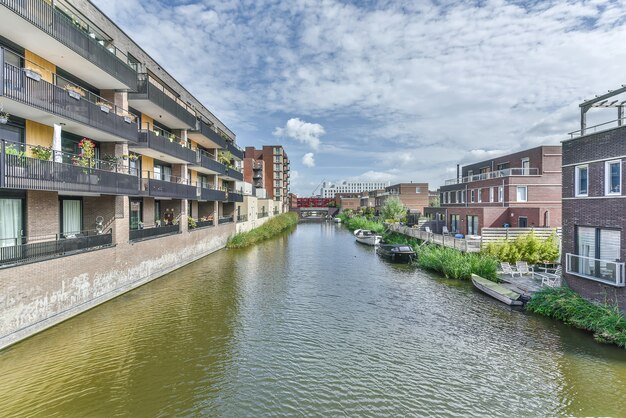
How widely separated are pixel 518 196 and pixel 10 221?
3713 cm

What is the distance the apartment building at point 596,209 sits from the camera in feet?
35.7

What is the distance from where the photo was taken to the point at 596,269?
462 inches

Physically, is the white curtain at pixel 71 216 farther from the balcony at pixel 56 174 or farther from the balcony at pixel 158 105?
the balcony at pixel 158 105

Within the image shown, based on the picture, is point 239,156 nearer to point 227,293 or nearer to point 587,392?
point 227,293

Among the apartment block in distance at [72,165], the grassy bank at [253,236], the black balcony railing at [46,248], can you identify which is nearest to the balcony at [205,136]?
the apartment block in distance at [72,165]

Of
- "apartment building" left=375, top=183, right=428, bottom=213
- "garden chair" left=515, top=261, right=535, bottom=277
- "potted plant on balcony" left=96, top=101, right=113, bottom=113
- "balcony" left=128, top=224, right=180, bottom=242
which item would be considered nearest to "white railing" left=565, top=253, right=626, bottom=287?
"garden chair" left=515, top=261, right=535, bottom=277

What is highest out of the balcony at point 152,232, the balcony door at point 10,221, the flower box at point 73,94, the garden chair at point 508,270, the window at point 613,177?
the flower box at point 73,94

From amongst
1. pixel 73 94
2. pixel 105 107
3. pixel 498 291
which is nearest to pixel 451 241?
pixel 498 291

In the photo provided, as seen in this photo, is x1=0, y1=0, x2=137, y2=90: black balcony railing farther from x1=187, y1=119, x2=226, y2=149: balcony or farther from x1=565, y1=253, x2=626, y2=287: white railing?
x1=565, y1=253, x2=626, y2=287: white railing

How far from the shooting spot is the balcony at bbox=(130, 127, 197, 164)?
17109 millimetres

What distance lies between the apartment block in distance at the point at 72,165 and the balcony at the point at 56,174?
37 millimetres

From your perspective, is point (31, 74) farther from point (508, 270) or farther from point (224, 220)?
point (224, 220)

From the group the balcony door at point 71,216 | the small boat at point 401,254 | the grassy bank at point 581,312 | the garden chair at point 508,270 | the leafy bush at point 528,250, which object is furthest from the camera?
the small boat at point 401,254

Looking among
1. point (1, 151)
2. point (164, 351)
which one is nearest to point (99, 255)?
point (1, 151)
